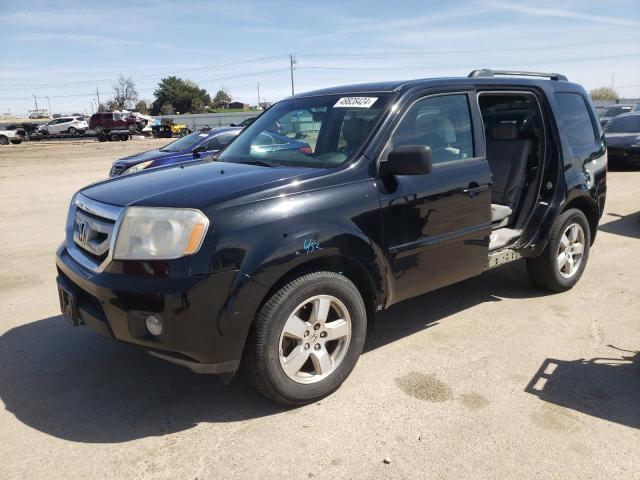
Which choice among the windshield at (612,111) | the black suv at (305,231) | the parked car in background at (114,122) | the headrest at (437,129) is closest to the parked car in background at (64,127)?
the parked car in background at (114,122)

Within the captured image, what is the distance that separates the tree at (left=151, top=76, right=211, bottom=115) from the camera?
97500mm

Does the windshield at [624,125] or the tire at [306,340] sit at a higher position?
the windshield at [624,125]

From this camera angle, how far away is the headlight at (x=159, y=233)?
270 centimetres

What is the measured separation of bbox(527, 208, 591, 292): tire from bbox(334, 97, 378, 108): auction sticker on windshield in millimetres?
2182

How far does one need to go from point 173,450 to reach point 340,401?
100 cm

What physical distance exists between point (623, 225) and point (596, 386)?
541 cm

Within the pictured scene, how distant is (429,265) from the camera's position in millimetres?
3674

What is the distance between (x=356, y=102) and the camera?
148 inches

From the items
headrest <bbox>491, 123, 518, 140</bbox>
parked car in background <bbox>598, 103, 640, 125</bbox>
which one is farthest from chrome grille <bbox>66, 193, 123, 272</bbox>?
parked car in background <bbox>598, 103, 640, 125</bbox>

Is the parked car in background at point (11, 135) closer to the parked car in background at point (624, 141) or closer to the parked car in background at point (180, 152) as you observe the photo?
the parked car in background at point (180, 152)

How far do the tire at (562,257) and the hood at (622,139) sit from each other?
34.4ft

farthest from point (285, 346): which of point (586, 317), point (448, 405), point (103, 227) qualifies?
point (586, 317)

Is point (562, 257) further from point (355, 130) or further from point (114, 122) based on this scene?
point (114, 122)

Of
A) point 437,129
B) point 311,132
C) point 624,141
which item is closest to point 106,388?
point 311,132
